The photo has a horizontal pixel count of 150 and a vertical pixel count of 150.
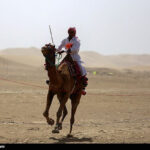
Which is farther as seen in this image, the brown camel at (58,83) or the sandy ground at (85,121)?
the sandy ground at (85,121)

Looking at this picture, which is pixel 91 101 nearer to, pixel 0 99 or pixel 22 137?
pixel 0 99

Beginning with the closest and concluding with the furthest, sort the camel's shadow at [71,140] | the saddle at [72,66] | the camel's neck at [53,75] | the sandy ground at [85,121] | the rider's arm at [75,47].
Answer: the camel's neck at [53,75] → the camel's shadow at [71,140] → the sandy ground at [85,121] → the saddle at [72,66] → the rider's arm at [75,47]

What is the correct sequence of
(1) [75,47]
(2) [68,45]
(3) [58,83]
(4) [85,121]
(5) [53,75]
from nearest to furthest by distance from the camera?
(5) [53,75]
(3) [58,83]
(2) [68,45]
(1) [75,47]
(4) [85,121]


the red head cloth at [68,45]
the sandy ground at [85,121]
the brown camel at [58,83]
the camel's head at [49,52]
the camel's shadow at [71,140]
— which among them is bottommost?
the sandy ground at [85,121]

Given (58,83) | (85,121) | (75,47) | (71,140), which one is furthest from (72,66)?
(85,121)

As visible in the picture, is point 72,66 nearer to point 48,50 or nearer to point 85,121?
point 48,50

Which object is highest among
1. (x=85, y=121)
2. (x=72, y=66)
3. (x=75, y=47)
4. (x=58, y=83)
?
(x=75, y=47)

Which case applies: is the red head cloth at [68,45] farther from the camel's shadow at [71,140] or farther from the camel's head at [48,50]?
the camel's shadow at [71,140]

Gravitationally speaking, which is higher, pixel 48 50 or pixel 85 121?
pixel 48 50

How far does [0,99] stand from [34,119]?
6094 mm

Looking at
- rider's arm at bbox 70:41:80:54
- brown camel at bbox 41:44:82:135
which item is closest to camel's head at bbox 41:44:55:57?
brown camel at bbox 41:44:82:135

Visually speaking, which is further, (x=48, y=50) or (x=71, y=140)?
(x=71, y=140)

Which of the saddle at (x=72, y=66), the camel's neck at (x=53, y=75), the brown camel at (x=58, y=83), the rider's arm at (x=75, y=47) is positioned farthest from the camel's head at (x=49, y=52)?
the rider's arm at (x=75, y=47)

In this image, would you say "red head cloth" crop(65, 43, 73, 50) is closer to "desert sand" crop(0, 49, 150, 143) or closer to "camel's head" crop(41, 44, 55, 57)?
"camel's head" crop(41, 44, 55, 57)
